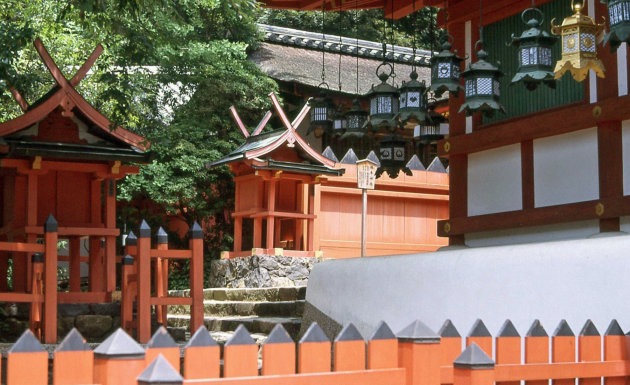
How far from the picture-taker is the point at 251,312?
1280 cm

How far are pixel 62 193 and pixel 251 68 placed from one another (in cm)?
1007

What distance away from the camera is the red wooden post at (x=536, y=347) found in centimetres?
416

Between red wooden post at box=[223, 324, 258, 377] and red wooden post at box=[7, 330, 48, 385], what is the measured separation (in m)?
0.67

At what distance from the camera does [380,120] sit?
380 inches

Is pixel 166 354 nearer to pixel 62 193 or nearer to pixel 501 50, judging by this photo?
pixel 501 50

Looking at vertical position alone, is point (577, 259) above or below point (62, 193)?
below

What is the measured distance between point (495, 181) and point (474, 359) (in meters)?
6.48

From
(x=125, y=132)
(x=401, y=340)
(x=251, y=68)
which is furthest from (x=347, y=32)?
(x=401, y=340)

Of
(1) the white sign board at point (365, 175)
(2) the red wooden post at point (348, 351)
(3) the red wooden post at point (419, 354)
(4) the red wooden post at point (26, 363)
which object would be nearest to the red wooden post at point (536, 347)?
(3) the red wooden post at point (419, 354)

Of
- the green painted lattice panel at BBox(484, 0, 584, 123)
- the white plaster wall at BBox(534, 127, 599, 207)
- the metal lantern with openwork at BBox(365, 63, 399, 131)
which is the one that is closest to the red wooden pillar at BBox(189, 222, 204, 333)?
the metal lantern with openwork at BBox(365, 63, 399, 131)

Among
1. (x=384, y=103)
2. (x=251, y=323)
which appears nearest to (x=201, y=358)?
(x=384, y=103)

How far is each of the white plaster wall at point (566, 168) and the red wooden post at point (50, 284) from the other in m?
5.37

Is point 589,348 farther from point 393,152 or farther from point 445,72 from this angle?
point 393,152

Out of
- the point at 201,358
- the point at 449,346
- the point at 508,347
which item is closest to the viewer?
the point at 201,358
